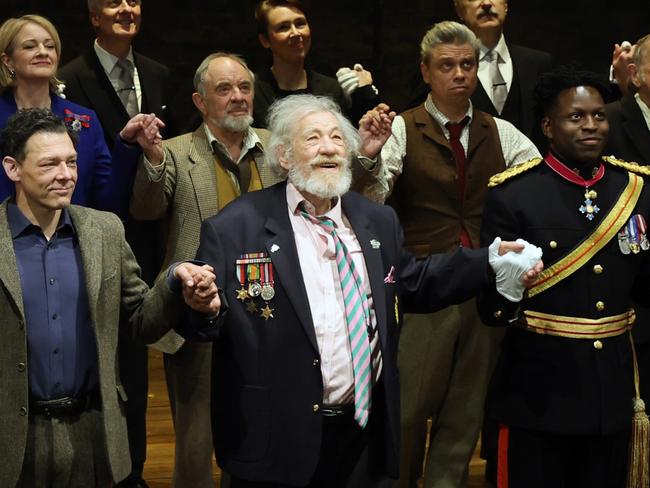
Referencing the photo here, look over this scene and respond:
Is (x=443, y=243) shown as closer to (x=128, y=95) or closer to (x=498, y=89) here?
(x=498, y=89)


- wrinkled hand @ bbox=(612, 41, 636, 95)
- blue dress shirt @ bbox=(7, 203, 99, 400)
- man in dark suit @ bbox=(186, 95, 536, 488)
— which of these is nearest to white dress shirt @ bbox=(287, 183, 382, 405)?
man in dark suit @ bbox=(186, 95, 536, 488)

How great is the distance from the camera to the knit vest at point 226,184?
14.3ft

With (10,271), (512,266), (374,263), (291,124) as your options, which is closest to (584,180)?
(512,266)

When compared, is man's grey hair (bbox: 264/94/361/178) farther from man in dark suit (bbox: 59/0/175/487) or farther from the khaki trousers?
man in dark suit (bbox: 59/0/175/487)

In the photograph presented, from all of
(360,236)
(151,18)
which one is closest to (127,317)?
(360,236)

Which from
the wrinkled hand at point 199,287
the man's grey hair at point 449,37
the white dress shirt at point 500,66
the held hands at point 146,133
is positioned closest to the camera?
the wrinkled hand at point 199,287

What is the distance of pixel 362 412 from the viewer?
3.37 m

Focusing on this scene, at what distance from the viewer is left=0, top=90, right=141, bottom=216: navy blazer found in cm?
416

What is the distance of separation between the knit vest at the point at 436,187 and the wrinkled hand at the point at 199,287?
141 centimetres

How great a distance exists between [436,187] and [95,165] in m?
1.20

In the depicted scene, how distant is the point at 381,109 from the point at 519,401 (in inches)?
41.0

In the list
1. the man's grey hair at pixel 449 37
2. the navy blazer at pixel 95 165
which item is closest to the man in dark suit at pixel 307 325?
the navy blazer at pixel 95 165

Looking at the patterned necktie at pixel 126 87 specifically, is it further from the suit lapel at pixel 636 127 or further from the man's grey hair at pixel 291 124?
the suit lapel at pixel 636 127

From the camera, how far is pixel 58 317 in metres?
3.33
